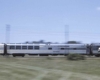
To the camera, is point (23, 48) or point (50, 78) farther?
point (23, 48)

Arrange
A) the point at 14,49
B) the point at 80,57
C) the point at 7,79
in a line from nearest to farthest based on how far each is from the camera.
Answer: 1. the point at 7,79
2. the point at 80,57
3. the point at 14,49

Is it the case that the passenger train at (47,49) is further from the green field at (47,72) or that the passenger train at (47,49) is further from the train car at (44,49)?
the green field at (47,72)

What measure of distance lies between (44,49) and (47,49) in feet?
2.10

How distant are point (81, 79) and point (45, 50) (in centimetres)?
4870

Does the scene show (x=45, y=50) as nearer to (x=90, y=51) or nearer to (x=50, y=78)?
(x=90, y=51)

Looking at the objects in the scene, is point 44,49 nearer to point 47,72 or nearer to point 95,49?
point 95,49

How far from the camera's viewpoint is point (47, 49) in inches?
2472

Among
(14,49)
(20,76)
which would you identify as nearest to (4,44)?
(14,49)

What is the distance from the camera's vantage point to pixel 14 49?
61906 millimetres

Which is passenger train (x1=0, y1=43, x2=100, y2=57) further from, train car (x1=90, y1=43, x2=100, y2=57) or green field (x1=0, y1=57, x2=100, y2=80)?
green field (x1=0, y1=57, x2=100, y2=80)

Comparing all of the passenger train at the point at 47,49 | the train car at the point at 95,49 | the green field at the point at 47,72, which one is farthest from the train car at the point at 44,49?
the green field at the point at 47,72

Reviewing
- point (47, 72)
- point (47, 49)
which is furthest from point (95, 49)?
point (47, 72)

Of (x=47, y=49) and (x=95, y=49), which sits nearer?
(x=95, y=49)

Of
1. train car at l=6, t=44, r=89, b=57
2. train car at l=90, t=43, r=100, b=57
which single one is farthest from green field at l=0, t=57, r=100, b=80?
train car at l=90, t=43, r=100, b=57
